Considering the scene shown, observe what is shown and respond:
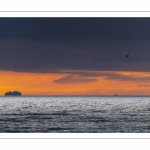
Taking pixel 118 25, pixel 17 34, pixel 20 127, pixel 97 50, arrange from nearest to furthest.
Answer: pixel 20 127 < pixel 17 34 < pixel 118 25 < pixel 97 50

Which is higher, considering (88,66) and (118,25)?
(118,25)

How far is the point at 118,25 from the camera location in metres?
55.7

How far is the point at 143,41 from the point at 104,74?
12490 millimetres

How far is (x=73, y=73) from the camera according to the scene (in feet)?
208
